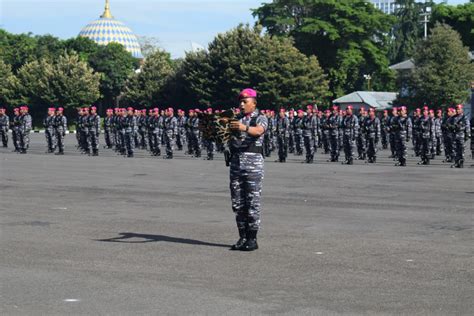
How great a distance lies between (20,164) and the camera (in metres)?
29.6

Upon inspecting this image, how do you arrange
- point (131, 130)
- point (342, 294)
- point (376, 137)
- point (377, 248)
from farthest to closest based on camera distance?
→ 1. point (131, 130)
2. point (376, 137)
3. point (377, 248)
4. point (342, 294)

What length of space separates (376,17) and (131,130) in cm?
5658

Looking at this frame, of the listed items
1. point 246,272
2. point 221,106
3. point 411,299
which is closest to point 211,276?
point 246,272

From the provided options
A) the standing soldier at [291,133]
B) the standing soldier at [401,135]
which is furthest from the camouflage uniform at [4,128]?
the standing soldier at [401,135]

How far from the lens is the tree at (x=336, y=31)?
8800 centimetres

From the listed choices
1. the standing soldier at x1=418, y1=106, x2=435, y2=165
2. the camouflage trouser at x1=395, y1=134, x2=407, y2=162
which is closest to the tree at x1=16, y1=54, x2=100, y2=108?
the standing soldier at x1=418, y1=106, x2=435, y2=165

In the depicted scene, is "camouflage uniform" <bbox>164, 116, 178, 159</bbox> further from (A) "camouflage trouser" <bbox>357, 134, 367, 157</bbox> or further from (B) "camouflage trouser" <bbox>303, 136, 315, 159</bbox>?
(A) "camouflage trouser" <bbox>357, 134, 367, 157</bbox>

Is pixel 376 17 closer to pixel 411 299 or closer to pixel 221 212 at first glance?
pixel 221 212

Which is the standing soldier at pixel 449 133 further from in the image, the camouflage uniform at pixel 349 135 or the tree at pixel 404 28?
the tree at pixel 404 28

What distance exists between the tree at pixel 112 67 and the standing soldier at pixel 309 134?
3073 inches

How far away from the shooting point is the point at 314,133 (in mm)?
32750

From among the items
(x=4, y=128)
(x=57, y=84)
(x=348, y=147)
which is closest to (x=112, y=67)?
(x=57, y=84)

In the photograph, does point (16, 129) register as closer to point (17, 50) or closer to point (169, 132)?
point (169, 132)

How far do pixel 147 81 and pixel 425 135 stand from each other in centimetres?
5700
